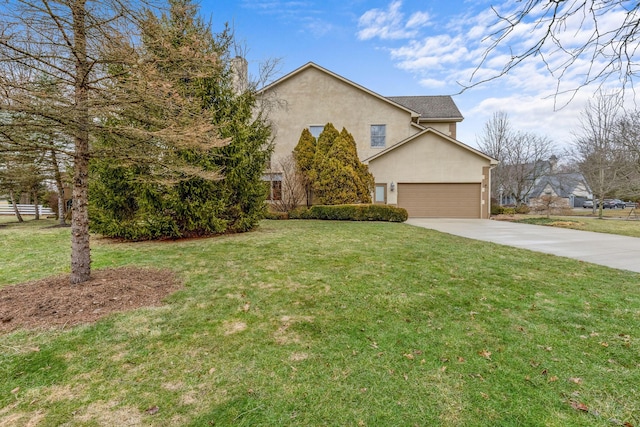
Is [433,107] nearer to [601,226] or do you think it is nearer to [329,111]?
[329,111]

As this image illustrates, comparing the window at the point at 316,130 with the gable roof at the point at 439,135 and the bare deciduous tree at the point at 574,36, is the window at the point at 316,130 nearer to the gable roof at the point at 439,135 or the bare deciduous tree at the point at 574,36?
the gable roof at the point at 439,135

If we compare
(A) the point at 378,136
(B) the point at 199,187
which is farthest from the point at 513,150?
(B) the point at 199,187

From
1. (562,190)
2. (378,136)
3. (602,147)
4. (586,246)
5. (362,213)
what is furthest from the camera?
(562,190)

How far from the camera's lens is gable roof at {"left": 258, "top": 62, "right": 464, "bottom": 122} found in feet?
60.5

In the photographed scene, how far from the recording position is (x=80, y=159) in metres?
4.25

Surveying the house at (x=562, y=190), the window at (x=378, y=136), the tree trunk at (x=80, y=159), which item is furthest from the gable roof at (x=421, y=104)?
the house at (x=562, y=190)

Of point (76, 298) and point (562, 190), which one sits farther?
point (562, 190)

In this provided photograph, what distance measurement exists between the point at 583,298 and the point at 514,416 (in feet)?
10.7

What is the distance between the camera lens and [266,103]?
18.2 meters

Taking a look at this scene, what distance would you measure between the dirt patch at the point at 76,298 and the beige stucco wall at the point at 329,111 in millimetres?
14395

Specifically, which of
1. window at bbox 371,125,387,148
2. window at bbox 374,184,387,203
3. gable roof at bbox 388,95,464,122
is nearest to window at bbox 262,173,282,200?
window at bbox 374,184,387,203

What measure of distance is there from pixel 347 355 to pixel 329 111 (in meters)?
17.8

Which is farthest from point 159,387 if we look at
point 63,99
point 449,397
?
point 63,99

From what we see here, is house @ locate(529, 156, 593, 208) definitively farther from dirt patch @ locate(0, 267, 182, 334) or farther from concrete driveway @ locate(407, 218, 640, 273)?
dirt patch @ locate(0, 267, 182, 334)
